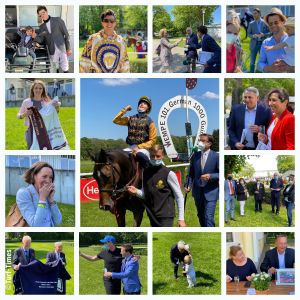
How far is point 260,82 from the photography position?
11555mm

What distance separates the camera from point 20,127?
11.5 meters

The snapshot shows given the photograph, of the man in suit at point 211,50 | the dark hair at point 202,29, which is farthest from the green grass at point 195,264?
the dark hair at point 202,29

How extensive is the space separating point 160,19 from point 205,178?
2145 millimetres

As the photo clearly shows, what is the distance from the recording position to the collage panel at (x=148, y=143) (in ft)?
37.4

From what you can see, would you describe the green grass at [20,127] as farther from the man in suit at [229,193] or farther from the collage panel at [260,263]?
the collage panel at [260,263]

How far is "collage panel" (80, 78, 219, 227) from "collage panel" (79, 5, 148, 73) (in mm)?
236

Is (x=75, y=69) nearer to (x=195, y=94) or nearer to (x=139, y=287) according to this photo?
(x=195, y=94)

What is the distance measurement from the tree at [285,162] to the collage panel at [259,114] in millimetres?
120

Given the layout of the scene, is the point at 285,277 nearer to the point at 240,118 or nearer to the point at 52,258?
the point at 240,118

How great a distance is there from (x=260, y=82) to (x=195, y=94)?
2.87 ft

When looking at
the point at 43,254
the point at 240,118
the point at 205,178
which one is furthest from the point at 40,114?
the point at 240,118

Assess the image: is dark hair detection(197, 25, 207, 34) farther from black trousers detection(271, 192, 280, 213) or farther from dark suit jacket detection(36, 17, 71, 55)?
black trousers detection(271, 192, 280, 213)

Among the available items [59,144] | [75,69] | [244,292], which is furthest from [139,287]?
[75,69]

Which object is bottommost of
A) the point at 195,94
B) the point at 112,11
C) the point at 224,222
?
the point at 224,222
